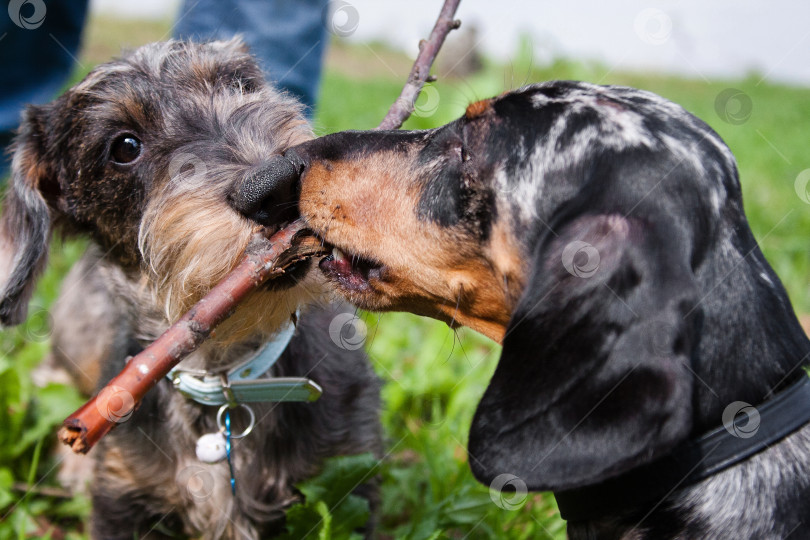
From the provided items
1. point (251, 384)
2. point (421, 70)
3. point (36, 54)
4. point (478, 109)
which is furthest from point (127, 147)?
point (36, 54)

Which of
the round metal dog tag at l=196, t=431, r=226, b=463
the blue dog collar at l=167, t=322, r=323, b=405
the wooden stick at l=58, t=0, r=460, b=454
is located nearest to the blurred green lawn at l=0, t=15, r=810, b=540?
the blue dog collar at l=167, t=322, r=323, b=405

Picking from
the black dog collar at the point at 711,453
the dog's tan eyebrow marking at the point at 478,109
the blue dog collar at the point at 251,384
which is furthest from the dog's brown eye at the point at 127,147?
the black dog collar at the point at 711,453

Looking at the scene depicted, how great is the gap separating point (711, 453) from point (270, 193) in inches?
68.6

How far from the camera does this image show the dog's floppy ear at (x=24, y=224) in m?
3.54

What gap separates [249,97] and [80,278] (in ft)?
6.86

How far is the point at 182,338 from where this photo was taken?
2354mm

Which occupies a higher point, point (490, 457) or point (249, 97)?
point (249, 97)

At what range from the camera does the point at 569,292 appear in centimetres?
221

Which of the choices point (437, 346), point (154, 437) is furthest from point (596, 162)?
point (437, 346)

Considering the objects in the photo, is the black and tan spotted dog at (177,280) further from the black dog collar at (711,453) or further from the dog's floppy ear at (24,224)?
the black dog collar at (711,453)

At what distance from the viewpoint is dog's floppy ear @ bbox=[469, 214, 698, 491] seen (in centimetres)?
206

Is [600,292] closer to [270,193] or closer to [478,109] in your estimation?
[478,109]

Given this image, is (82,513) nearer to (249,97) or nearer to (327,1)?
(249,97)

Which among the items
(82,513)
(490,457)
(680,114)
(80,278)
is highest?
(680,114)
